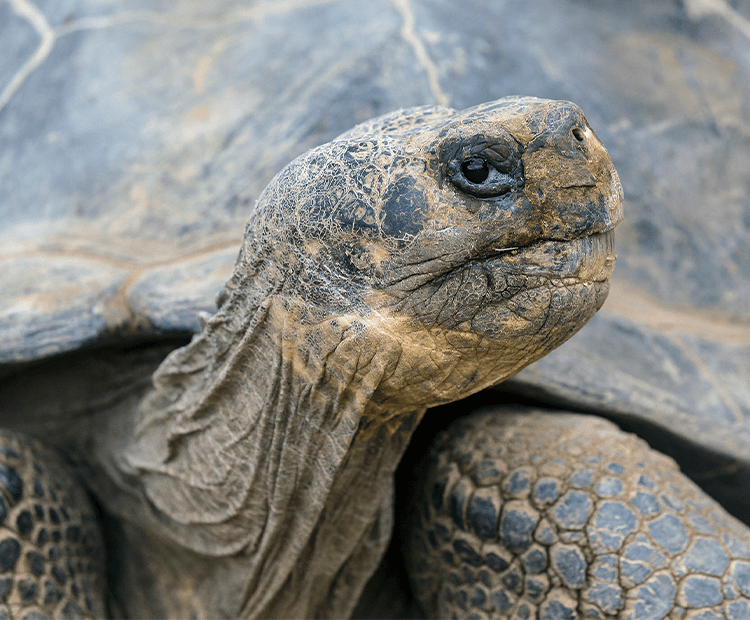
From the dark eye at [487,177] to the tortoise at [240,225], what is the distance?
47 centimetres

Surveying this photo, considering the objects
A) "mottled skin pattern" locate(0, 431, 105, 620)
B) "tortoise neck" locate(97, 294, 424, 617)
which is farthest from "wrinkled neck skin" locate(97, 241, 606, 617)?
"mottled skin pattern" locate(0, 431, 105, 620)

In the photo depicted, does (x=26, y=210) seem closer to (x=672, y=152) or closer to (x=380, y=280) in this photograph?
(x=380, y=280)

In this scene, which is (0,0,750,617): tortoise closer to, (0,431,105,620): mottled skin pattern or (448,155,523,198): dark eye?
(0,431,105,620): mottled skin pattern

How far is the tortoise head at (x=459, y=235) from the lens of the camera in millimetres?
901

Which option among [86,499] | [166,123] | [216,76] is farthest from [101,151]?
[86,499]

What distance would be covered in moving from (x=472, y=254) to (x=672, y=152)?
4.89 feet

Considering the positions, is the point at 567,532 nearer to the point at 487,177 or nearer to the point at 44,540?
the point at 487,177

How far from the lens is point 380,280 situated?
3.12 ft

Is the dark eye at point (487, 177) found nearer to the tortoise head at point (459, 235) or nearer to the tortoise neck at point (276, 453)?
the tortoise head at point (459, 235)

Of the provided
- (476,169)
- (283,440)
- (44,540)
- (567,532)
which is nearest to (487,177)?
(476,169)

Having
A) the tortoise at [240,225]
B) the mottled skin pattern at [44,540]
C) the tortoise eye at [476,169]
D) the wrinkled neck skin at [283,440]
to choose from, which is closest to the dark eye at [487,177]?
the tortoise eye at [476,169]

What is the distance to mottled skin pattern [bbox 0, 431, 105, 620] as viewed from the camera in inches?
57.0

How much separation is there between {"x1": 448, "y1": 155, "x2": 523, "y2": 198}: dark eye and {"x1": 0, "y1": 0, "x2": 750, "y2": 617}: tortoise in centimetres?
47

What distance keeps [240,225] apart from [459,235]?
957 millimetres
